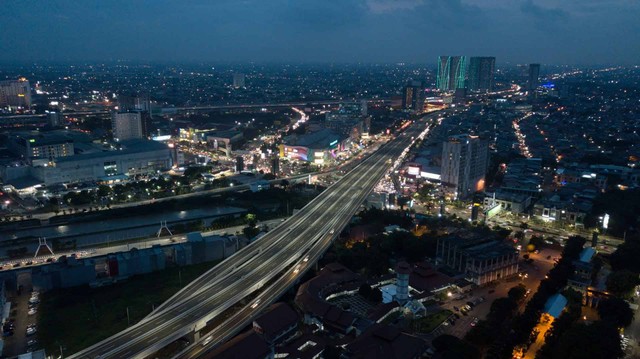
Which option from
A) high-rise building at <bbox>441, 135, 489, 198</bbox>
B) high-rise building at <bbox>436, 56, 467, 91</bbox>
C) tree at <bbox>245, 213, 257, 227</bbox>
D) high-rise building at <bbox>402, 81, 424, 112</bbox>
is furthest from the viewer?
high-rise building at <bbox>436, 56, 467, 91</bbox>

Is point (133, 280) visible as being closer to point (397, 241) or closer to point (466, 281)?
point (397, 241)

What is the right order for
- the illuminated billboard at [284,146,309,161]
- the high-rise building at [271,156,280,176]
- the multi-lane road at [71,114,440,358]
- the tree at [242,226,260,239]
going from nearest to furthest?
the multi-lane road at [71,114,440,358] < the tree at [242,226,260,239] < the high-rise building at [271,156,280,176] < the illuminated billboard at [284,146,309,161]

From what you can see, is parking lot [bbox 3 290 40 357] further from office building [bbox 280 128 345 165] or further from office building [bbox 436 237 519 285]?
office building [bbox 280 128 345 165]

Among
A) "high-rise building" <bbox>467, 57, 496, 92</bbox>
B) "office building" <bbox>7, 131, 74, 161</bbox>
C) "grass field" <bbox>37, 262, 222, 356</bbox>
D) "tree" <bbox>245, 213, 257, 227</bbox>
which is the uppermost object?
"high-rise building" <bbox>467, 57, 496, 92</bbox>

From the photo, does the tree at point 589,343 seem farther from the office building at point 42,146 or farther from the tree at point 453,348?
the office building at point 42,146

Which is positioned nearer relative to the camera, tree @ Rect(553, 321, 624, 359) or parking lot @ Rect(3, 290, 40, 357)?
tree @ Rect(553, 321, 624, 359)

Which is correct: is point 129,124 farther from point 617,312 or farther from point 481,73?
point 481,73

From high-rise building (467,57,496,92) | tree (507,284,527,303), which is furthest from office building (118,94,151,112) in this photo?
high-rise building (467,57,496,92)
